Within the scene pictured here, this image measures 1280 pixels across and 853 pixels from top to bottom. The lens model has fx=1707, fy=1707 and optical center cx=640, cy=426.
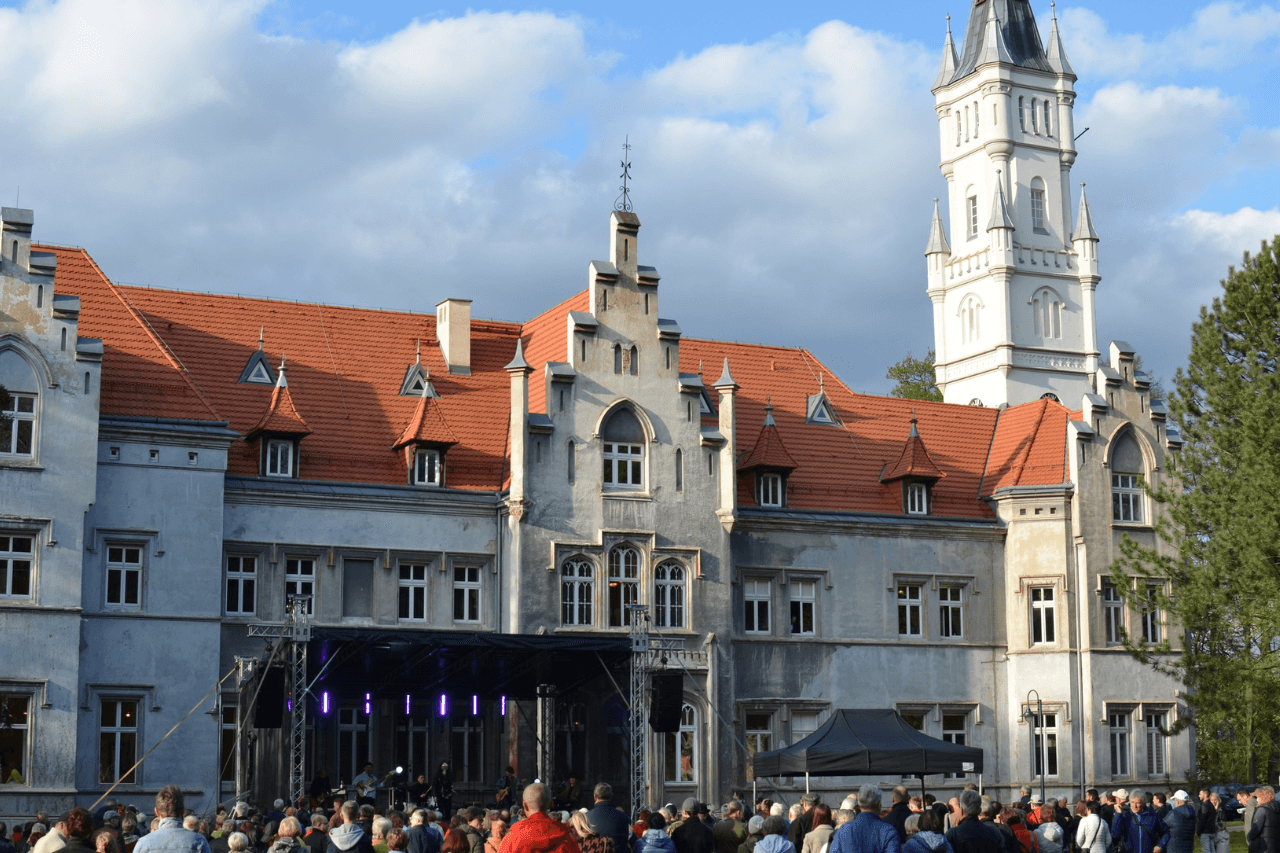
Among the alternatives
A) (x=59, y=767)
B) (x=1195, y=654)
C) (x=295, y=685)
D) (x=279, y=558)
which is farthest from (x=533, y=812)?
(x=1195, y=654)

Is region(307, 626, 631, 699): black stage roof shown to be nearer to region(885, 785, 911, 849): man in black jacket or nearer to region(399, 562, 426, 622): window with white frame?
region(399, 562, 426, 622): window with white frame

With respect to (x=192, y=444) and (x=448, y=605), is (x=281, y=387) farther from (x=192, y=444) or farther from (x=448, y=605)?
(x=448, y=605)

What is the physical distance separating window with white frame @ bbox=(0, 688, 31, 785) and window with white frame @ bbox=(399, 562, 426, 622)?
8.70 m

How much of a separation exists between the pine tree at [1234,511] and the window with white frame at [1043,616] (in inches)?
227

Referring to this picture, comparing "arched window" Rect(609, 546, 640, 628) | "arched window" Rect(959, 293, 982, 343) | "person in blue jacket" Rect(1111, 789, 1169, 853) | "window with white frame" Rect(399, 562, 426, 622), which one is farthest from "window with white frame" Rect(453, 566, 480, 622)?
"arched window" Rect(959, 293, 982, 343)

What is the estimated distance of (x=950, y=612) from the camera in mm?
45188

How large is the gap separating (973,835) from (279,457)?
25.7 m

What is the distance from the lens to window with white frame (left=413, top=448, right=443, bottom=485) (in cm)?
4022

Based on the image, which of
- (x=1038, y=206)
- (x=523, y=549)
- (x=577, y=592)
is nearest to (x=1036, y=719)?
(x=577, y=592)

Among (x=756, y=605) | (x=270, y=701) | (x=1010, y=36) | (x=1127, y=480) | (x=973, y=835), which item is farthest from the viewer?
(x=1010, y=36)

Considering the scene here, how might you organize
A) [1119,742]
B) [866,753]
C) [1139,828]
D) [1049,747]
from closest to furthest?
[1139,828]
[866,753]
[1049,747]
[1119,742]

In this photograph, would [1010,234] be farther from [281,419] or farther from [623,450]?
[281,419]

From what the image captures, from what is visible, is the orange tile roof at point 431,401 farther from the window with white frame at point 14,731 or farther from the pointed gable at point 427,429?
the window with white frame at point 14,731

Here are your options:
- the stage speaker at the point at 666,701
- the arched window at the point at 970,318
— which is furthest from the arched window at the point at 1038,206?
the stage speaker at the point at 666,701
